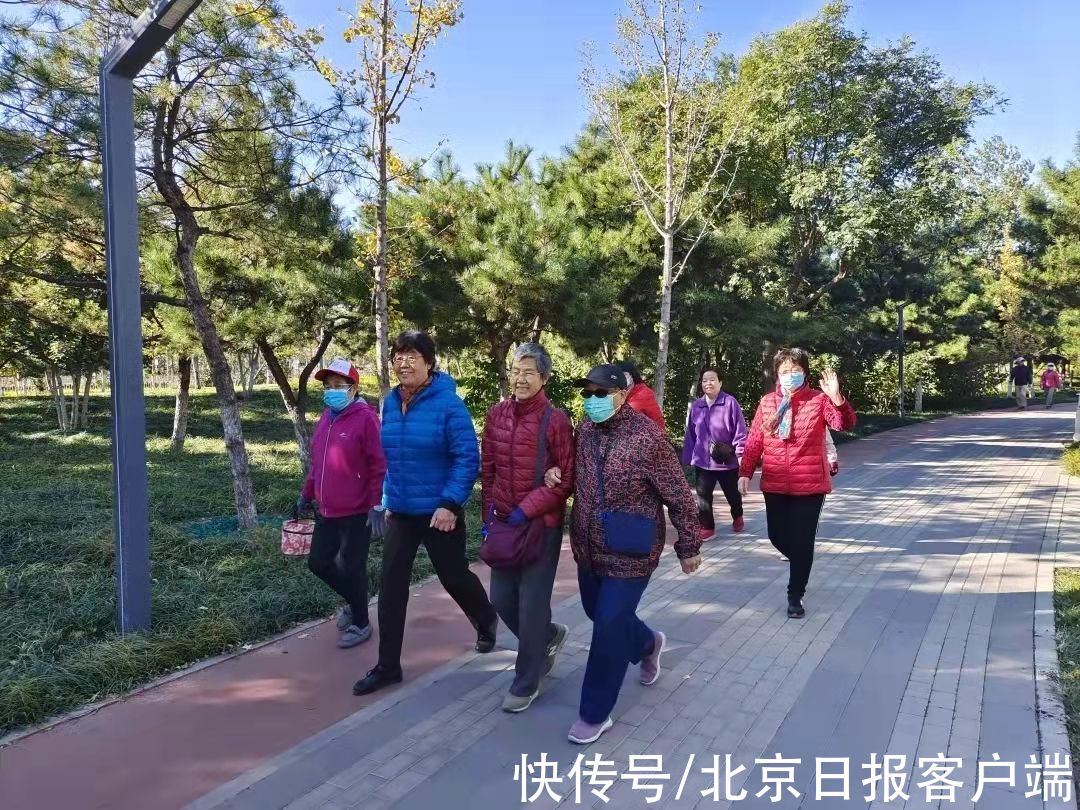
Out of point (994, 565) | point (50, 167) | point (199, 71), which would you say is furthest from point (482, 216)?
point (994, 565)

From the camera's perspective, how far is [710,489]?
22.3 ft

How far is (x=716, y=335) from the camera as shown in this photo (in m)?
12.4

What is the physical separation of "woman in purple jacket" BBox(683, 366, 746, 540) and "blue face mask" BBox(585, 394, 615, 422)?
3309mm

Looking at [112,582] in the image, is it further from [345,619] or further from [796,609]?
[796,609]

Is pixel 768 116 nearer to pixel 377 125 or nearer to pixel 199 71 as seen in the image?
pixel 377 125

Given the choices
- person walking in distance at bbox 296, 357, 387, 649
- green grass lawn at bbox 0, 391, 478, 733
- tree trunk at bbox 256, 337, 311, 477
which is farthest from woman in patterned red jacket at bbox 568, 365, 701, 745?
tree trunk at bbox 256, 337, 311, 477

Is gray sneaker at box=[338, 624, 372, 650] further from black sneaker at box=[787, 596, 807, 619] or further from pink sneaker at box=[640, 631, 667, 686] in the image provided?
black sneaker at box=[787, 596, 807, 619]

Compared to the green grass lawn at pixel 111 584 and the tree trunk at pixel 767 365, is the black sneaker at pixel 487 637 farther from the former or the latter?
the tree trunk at pixel 767 365

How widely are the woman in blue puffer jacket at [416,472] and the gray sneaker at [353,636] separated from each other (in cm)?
58

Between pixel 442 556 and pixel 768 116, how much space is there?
11.8m

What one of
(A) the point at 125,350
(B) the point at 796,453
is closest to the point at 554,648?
(B) the point at 796,453

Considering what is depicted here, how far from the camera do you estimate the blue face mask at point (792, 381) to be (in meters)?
4.52

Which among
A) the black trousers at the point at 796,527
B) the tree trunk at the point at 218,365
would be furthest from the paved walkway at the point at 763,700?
the tree trunk at the point at 218,365

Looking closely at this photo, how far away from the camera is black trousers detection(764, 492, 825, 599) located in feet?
14.8
